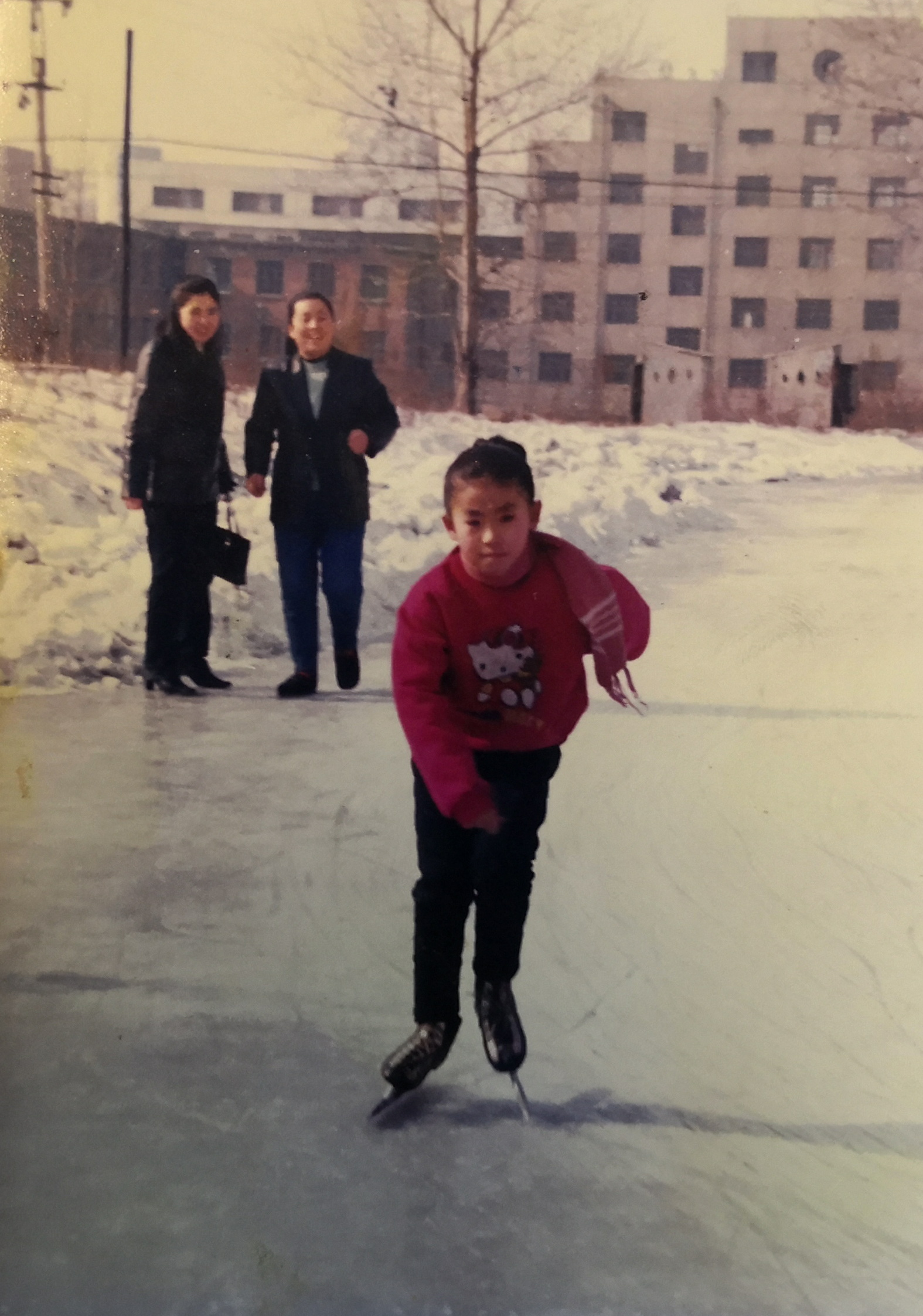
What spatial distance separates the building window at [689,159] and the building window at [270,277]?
1.94 feet

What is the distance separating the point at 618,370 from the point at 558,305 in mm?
139

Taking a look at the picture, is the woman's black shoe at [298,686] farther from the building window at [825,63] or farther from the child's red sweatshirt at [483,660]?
the building window at [825,63]

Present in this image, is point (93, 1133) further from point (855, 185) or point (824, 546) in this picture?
point (855, 185)

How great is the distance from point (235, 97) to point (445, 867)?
Answer: 1.13 metres

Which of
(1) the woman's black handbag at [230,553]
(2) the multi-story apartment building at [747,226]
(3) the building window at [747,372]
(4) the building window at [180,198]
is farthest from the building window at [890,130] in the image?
(1) the woman's black handbag at [230,553]

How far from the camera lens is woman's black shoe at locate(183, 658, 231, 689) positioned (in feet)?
5.72

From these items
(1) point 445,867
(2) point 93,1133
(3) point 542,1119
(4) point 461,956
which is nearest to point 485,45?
(1) point 445,867

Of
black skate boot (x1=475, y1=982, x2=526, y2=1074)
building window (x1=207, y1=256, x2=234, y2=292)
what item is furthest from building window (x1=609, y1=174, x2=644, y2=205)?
black skate boot (x1=475, y1=982, x2=526, y2=1074)

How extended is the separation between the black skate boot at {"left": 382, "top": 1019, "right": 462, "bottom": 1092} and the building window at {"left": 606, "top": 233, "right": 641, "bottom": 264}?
109 cm

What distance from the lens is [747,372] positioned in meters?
1.80

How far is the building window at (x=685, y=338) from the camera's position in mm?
1737

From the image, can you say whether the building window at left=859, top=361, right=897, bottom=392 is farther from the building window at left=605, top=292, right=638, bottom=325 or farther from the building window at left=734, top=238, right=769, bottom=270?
the building window at left=605, top=292, right=638, bottom=325

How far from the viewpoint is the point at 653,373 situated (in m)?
1.79

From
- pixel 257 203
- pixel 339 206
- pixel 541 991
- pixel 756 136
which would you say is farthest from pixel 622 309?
pixel 541 991
